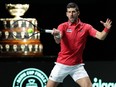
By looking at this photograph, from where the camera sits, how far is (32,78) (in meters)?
10.4

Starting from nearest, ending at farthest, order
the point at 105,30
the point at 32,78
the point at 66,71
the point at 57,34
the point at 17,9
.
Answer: the point at 57,34 < the point at 105,30 < the point at 66,71 < the point at 32,78 < the point at 17,9

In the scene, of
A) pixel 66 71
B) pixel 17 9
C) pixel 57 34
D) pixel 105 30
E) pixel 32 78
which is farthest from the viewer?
pixel 17 9

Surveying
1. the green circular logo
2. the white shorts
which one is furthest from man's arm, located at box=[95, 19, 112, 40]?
the green circular logo

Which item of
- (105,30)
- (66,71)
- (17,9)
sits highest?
(105,30)

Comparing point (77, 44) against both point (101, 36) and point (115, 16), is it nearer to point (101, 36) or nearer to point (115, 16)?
point (101, 36)

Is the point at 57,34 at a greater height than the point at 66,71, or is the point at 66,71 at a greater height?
the point at 57,34

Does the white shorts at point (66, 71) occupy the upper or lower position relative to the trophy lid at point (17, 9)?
lower

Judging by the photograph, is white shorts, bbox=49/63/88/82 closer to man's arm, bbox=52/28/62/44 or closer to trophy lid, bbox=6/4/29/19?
man's arm, bbox=52/28/62/44

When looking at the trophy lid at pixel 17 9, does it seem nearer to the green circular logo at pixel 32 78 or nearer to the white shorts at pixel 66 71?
the green circular logo at pixel 32 78

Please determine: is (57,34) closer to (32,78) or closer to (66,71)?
(66,71)

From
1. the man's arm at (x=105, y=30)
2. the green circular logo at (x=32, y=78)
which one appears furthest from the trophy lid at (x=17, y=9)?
the man's arm at (x=105, y=30)

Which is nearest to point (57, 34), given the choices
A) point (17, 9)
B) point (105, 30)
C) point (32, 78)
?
point (105, 30)

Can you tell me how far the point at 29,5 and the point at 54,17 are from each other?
2.11ft

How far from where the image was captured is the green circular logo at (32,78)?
1036 cm
